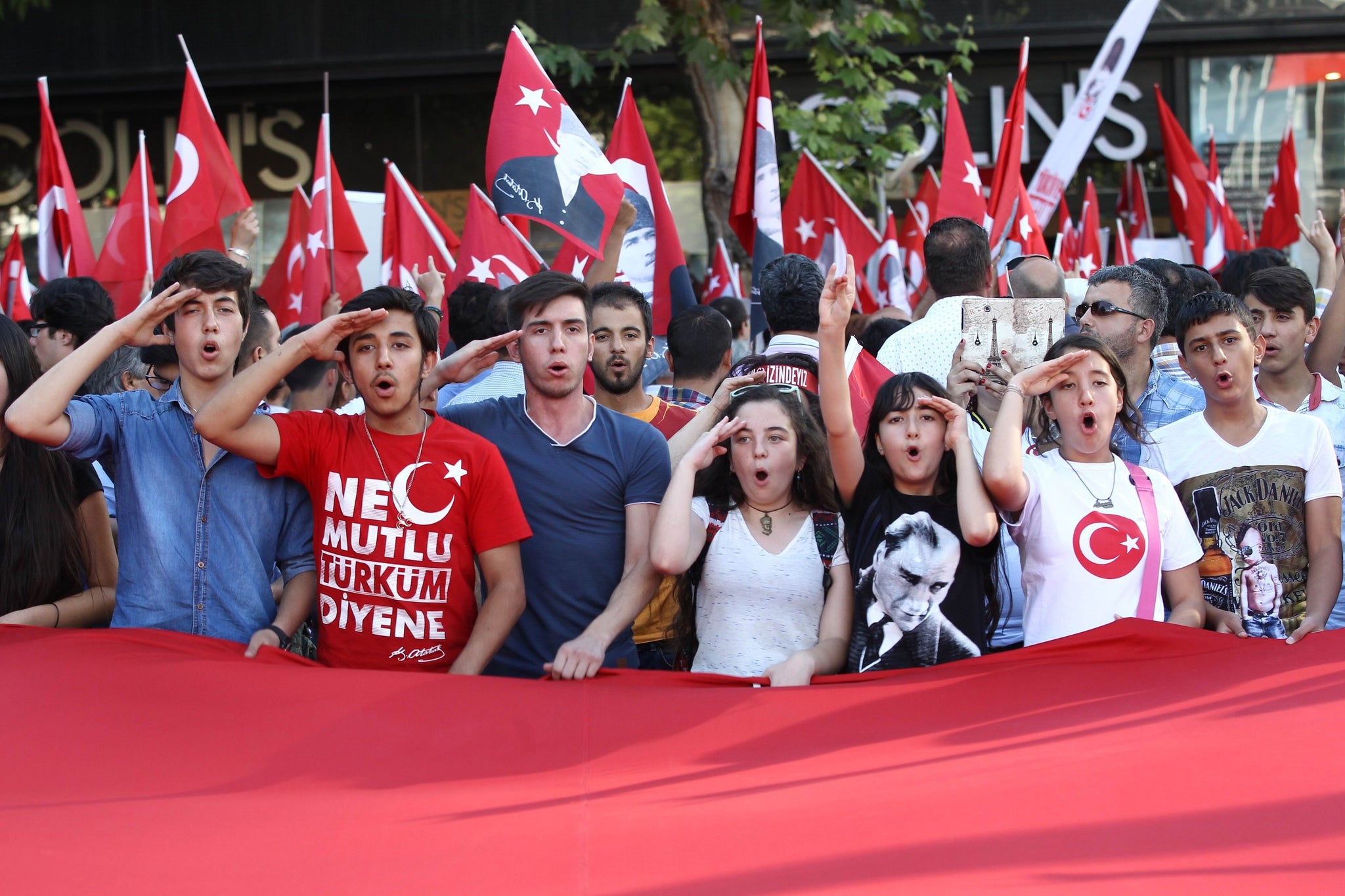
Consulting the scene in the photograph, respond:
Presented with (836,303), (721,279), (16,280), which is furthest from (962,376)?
(16,280)

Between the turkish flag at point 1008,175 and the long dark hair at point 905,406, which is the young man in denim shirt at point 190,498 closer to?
the long dark hair at point 905,406

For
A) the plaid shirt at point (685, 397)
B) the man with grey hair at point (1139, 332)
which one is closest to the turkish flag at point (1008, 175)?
the plaid shirt at point (685, 397)

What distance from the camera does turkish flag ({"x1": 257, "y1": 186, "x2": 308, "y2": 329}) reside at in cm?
941

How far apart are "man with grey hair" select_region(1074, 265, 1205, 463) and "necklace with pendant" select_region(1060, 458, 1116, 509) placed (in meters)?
0.86

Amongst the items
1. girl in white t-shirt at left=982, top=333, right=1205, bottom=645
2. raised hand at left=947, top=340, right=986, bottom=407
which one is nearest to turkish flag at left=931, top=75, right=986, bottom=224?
raised hand at left=947, top=340, right=986, bottom=407

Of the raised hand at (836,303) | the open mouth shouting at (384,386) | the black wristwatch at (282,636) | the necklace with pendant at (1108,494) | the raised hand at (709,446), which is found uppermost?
the raised hand at (836,303)

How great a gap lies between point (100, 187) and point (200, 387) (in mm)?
15485

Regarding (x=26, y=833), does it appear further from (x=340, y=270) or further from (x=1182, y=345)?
(x=340, y=270)

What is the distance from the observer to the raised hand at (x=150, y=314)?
368cm

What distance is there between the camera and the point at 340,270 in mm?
8578

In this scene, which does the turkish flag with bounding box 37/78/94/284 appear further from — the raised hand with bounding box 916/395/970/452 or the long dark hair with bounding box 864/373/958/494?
the raised hand with bounding box 916/395/970/452

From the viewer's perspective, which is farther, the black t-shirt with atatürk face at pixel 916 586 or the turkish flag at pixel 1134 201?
the turkish flag at pixel 1134 201

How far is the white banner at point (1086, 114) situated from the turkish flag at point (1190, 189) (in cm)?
123

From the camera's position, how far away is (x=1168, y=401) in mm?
4805
